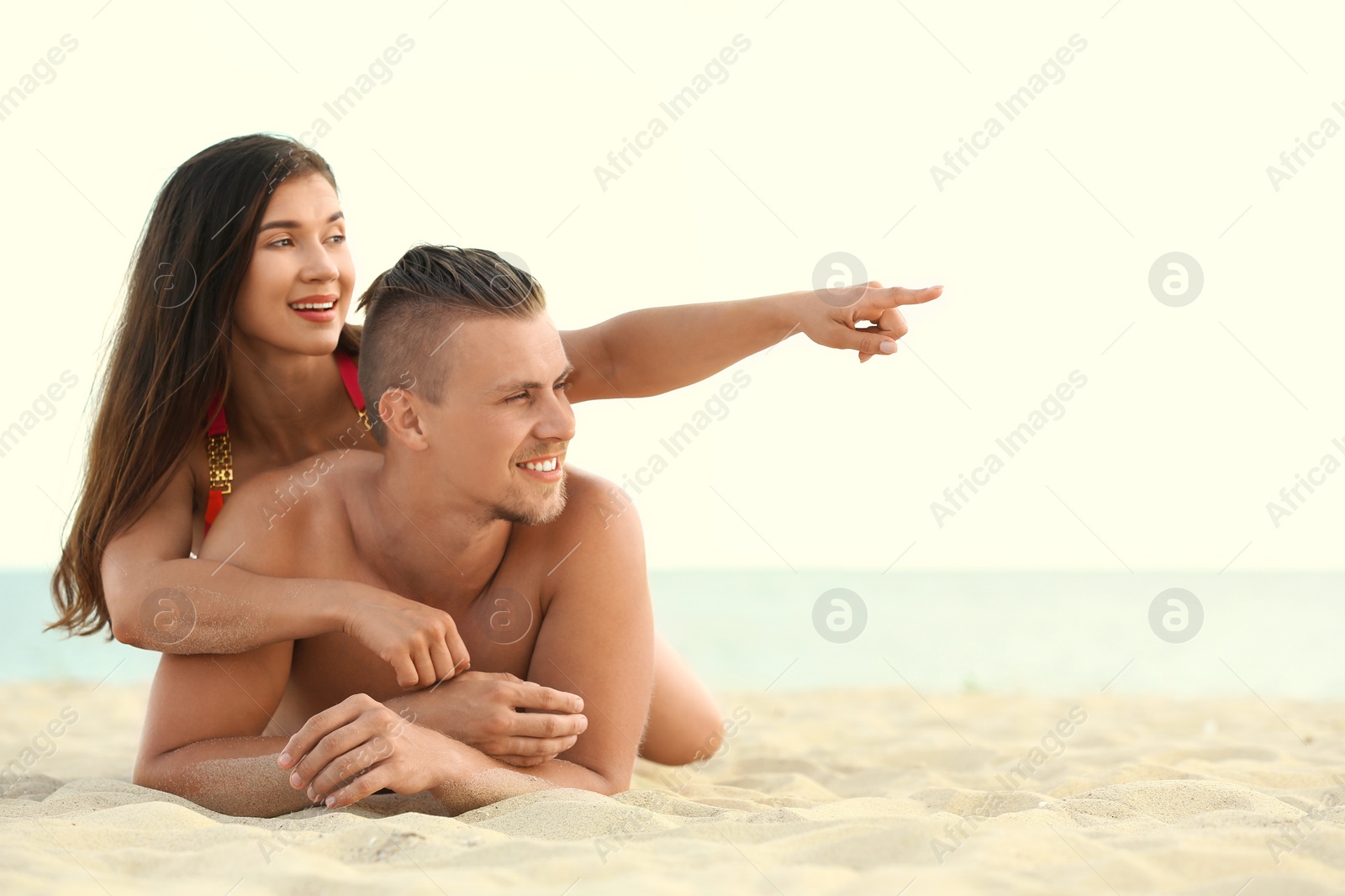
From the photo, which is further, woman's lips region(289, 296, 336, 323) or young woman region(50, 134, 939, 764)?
woman's lips region(289, 296, 336, 323)

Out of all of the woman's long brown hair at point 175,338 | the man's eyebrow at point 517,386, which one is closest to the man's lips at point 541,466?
the man's eyebrow at point 517,386

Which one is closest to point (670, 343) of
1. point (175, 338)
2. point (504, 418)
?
point (504, 418)

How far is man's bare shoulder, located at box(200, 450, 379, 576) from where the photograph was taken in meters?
2.65

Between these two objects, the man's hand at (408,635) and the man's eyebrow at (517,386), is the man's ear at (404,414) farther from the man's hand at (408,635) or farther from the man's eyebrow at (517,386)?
the man's hand at (408,635)

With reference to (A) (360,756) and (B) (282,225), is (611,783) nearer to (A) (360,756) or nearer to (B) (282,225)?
(A) (360,756)

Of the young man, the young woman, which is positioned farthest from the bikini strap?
the young man

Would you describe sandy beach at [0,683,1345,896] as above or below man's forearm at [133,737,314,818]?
above

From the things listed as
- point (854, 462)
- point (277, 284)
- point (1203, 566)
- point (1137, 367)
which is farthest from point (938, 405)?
point (277, 284)

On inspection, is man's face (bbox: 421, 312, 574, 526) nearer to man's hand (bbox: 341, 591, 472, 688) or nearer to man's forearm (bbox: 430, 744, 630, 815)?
man's hand (bbox: 341, 591, 472, 688)

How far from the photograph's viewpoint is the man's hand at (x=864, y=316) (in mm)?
2615

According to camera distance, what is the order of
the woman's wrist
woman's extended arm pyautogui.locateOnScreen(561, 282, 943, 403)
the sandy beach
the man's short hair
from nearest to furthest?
1. the sandy beach
2. the woman's wrist
3. the man's short hair
4. woman's extended arm pyautogui.locateOnScreen(561, 282, 943, 403)

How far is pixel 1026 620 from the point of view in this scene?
18.4 metres

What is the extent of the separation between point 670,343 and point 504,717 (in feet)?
3.89

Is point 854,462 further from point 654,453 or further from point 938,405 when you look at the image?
point 654,453
